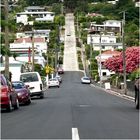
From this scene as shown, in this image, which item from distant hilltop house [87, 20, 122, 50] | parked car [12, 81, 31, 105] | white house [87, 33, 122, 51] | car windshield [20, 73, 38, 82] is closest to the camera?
parked car [12, 81, 31, 105]

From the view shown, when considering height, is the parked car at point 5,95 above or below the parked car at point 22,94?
above

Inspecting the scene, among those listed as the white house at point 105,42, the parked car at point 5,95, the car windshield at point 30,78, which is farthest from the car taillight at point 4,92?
the white house at point 105,42

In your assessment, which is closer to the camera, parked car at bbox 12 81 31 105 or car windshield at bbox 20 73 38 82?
parked car at bbox 12 81 31 105

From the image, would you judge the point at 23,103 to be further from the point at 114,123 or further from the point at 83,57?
the point at 83,57

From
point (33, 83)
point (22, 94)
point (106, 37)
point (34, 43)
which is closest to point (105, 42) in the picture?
point (106, 37)

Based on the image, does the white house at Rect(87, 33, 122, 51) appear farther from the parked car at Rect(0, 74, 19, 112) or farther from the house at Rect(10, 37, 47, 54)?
the parked car at Rect(0, 74, 19, 112)

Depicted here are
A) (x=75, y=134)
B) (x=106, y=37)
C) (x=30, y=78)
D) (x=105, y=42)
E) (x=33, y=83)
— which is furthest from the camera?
(x=106, y=37)

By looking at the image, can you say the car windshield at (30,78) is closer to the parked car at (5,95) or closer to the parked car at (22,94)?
the parked car at (22,94)

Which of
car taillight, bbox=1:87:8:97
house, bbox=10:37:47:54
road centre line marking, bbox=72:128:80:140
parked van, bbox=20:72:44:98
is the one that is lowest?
parked van, bbox=20:72:44:98

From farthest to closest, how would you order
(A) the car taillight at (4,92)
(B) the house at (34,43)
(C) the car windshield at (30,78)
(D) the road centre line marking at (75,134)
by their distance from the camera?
1. (B) the house at (34,43)
2. (C) the car windshield at (30,78)
3. (A) the car taillight at (4,92)
4. (D) the road centre line marking at (75,134)

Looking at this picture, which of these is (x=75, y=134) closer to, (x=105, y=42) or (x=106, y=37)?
(x=105, y=42)

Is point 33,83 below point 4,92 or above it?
below

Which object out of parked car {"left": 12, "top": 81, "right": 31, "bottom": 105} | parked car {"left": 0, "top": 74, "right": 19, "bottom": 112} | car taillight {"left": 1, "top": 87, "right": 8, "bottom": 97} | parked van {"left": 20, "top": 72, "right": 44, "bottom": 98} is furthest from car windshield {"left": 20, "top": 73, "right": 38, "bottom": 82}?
car taillight {"left": 1, "top": 87, "right": 8, "bottom": 97}

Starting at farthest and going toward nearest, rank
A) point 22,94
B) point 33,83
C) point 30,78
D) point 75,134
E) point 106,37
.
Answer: point 106,37 → point 30,78 → point 33,83 → point 22,94 → point 75,134
